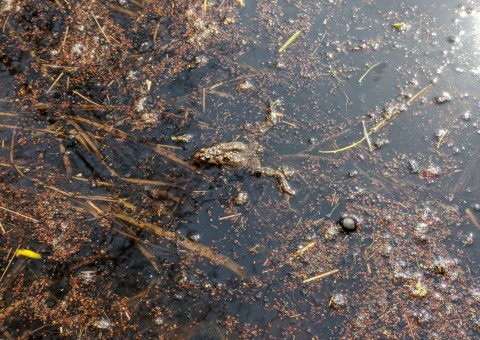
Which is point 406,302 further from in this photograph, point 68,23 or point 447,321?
point 68,23

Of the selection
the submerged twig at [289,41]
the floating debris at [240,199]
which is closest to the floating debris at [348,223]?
the floating debris at [240,199]

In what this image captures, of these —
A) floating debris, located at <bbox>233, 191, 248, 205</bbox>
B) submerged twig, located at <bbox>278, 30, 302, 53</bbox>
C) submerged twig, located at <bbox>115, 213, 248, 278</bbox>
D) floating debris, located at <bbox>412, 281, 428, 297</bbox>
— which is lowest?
floating debris, located at <bbox>412, 281, 428, 297</bbox>

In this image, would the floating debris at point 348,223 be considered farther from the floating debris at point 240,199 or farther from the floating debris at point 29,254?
the floating debris at point 29,254

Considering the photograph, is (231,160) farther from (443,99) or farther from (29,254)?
(443,99)

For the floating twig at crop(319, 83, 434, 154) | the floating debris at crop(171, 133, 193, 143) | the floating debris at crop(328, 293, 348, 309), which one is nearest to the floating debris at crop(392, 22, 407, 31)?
the floating twig at crop(319, 83, 434, 154)

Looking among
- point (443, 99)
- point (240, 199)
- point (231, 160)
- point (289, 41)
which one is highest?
point (289, 41)

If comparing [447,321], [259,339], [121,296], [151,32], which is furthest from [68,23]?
[447,321]

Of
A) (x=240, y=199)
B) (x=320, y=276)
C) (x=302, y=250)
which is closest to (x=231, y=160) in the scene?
(x=240, y=199)

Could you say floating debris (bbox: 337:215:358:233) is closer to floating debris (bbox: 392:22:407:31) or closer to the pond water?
the pond water
